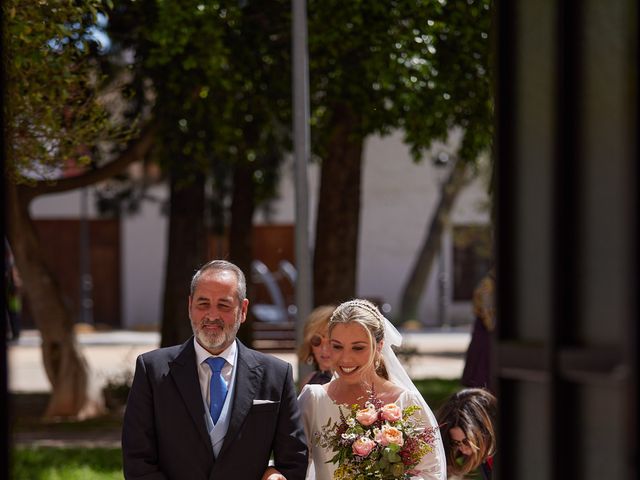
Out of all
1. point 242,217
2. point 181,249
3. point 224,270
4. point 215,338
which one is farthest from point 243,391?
point 242,217

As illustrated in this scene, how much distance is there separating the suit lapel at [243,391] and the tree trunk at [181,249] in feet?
43.6

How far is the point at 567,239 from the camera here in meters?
3.47

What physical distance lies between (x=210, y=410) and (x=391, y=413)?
2.40 feet

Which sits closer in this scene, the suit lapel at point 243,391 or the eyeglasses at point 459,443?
the suit lapel at point 243,391

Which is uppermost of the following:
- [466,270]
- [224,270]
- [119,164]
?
[119,164]

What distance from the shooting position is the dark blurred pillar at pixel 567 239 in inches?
123

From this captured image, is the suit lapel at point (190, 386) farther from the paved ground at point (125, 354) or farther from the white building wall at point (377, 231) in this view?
the white building wall at point (377, 231)

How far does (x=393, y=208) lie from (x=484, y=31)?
32.7 metres

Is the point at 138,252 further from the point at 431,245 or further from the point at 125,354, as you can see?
the point at 125,354

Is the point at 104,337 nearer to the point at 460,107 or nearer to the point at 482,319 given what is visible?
the point at 460,107

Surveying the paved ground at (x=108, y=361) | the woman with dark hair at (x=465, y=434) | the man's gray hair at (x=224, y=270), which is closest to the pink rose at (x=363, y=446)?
the man's gray hair at (x=224, y=270)

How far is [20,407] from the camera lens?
19.8 metres

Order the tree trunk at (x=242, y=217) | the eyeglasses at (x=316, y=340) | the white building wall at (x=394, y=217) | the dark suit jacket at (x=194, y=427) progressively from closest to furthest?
the dark suit jacket at (x=194, y=427) → the eyeglasses at (x=316, y=340) → the tree trunk at (x=242, y=217) → the white building wall at (x=394, y=217)

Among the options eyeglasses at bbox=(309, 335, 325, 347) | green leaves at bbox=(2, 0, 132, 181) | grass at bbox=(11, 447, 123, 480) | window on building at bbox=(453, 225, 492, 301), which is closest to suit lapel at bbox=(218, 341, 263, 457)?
eyeglasses at bbox=(309, 335, 325, 347)
